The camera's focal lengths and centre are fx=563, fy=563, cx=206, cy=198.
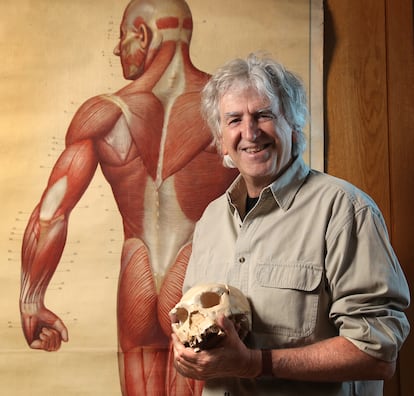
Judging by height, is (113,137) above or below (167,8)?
below

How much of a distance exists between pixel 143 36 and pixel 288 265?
34.0 inches

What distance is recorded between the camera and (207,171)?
1.64 meters

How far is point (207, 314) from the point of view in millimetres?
1067

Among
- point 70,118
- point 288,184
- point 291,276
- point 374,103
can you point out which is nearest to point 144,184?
point 70,118

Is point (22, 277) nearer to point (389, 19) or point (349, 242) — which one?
point (349, 242)

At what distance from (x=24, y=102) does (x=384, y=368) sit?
1.16 m

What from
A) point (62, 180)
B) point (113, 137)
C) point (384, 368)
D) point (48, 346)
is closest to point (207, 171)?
point (113, 137)

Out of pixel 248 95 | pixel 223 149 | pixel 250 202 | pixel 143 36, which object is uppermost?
pixel 143 36

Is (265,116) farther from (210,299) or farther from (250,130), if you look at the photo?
(210,299)

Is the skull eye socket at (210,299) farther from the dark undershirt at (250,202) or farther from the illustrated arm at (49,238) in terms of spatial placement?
the illustrated arm at (49,238)

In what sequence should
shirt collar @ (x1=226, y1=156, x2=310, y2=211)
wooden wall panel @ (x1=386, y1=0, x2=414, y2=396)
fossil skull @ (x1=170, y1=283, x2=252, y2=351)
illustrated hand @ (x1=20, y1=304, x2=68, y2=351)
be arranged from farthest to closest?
wooden wall panel @ (x1=386, y1=0, x2=414, y2=396) → illustrated hand @ (x1=20, y1=304, x2=68, y2=351) → shirt collar @ (x1=226, y1=156, x2=310, y2=211) → fossil skull @ (x1=170, y1=283, x2=252, y2=351)

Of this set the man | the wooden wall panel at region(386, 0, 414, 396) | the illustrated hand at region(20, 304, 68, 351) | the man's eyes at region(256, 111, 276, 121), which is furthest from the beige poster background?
the man's eyes at region(256, 111, 276, 121)

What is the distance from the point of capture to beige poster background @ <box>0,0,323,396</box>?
1511 mm

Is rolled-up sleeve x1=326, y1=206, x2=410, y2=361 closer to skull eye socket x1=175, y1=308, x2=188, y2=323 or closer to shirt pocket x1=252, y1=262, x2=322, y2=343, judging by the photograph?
shirt pocket x1=252, y1=262, x2=322, y2=343
